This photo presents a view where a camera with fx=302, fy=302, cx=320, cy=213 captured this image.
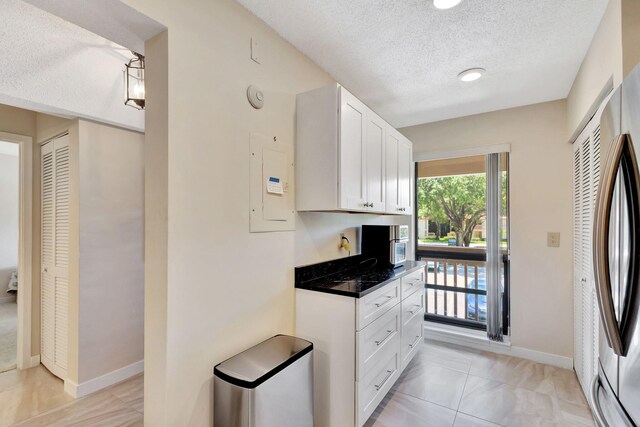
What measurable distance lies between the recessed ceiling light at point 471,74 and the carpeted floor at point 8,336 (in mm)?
4682

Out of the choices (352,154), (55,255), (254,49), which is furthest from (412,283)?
(55,255)

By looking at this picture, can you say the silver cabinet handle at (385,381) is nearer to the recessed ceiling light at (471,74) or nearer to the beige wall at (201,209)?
the beige wall at (201,209)

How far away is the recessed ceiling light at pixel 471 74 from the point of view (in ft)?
7.59

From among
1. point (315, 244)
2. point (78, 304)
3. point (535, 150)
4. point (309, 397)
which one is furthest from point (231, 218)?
point (535, 150)

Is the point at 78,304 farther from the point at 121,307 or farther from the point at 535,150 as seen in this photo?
the point at 535,150

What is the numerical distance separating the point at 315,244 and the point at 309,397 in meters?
1.00

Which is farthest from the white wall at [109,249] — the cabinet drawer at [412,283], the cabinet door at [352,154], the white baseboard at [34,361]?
the cabinet drawer at [412,283]

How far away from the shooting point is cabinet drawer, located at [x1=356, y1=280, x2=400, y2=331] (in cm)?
180

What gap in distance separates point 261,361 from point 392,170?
184 centimetres

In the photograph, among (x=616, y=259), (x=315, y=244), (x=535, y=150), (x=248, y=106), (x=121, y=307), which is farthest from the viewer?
(x=535, y=150)

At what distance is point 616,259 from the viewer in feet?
3.06

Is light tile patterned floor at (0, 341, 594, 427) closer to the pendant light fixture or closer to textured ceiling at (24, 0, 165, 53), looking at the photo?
the pendant light fixture

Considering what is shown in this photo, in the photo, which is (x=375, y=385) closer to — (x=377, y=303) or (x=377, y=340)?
(x=377, y=340)

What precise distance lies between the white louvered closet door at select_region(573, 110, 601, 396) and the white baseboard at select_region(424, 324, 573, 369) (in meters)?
0.17
